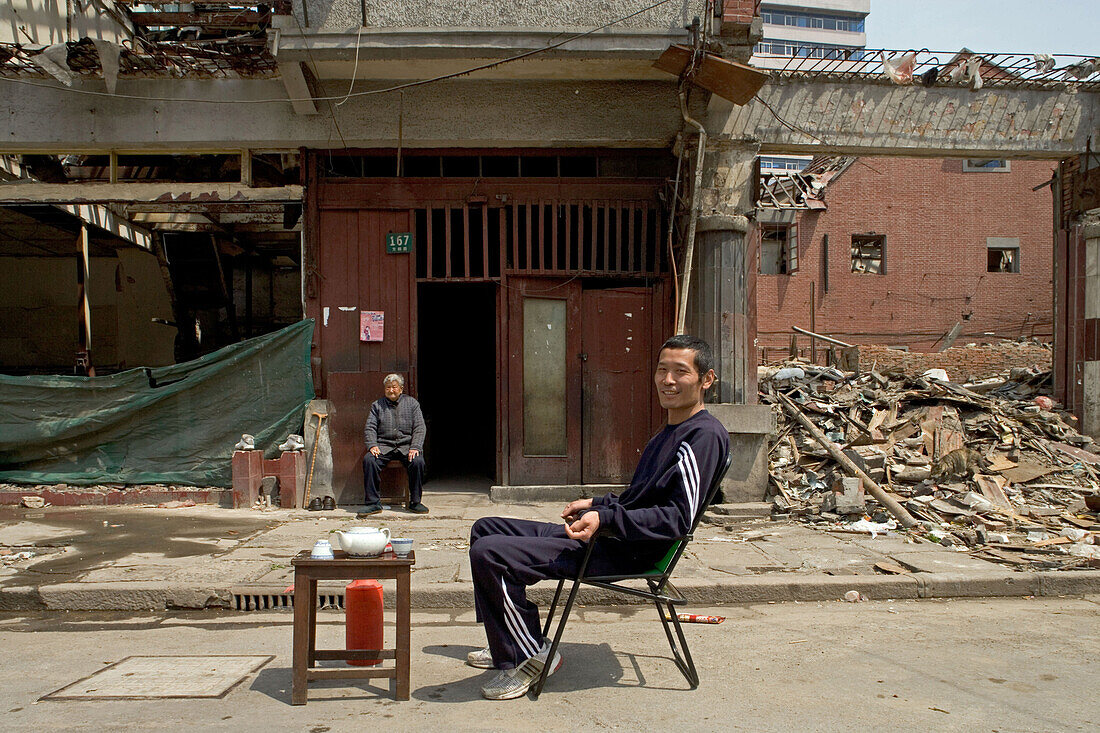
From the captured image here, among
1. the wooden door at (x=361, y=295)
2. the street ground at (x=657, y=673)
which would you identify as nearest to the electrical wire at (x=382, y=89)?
the wooden door at (x=361, y=295)

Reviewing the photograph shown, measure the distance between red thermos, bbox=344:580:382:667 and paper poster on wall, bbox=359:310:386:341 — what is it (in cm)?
587

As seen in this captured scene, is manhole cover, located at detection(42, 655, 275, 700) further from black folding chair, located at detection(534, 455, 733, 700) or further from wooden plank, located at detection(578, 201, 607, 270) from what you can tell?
wooden plank, located at detection(578, 201, 607, 270)

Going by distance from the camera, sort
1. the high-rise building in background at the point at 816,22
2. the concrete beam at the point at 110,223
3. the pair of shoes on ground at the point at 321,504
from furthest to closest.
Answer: the high-rise building in background at the point at 816,22 < the concrete beam at the point at 110,223 < the pair of shoes on ground at the point at 321,504

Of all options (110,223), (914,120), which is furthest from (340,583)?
(110,223)

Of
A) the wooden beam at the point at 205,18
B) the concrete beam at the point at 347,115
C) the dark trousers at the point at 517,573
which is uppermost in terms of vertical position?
the wooden beam at the point at 205,18

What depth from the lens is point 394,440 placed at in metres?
9.36

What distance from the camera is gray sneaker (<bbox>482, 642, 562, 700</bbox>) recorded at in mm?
3812

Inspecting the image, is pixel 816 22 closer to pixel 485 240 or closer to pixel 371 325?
pixel 485 240

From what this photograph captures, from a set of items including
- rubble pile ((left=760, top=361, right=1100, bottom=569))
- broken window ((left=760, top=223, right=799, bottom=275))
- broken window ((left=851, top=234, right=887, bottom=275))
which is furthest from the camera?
broken window ((left=851, top=234, right=887, bottom=275))

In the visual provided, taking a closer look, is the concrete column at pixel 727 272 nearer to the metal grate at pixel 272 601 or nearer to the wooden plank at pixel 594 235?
the wooden plank at pixel 594 235

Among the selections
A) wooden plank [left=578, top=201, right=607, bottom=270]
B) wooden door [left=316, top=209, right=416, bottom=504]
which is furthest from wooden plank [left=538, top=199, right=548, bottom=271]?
wooden door [left=316, top=209, right=416, bottom=504]

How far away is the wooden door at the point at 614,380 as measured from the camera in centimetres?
1002

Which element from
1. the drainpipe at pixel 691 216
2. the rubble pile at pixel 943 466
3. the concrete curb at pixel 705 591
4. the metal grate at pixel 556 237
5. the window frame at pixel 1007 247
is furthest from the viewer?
the window frame at pixel 1007 247

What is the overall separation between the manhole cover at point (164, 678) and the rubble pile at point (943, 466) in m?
5.91
